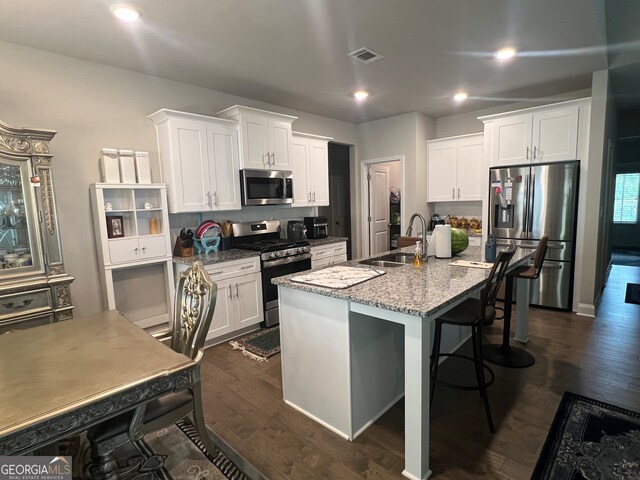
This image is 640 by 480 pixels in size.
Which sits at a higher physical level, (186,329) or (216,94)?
(216,94)

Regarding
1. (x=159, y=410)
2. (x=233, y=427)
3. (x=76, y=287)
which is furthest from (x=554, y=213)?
(x=76, y=287)

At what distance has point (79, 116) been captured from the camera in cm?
296

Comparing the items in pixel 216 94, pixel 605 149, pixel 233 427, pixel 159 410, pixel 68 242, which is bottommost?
pixel 233 427

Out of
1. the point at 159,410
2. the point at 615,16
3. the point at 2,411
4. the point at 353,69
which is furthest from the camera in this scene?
the point at 353,69

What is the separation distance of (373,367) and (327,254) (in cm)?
241

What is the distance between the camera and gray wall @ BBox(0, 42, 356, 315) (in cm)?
269

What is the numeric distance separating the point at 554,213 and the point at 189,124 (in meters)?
4.20

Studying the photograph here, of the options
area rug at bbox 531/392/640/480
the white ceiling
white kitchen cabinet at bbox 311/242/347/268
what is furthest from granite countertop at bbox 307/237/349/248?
area rug at bbox 531/392/640/480

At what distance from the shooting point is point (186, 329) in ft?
6.24

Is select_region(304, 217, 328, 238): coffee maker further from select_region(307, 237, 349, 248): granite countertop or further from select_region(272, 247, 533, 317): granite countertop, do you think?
select_region(272, 247, 533, 317): granite countertop

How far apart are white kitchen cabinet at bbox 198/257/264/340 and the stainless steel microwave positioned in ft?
2.50

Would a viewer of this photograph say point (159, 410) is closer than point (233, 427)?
Yes

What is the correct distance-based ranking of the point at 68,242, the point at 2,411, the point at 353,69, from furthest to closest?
the point at 353,69, the point at 68,242, the point at 2,411

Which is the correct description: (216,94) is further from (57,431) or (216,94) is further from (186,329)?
(57,431)
